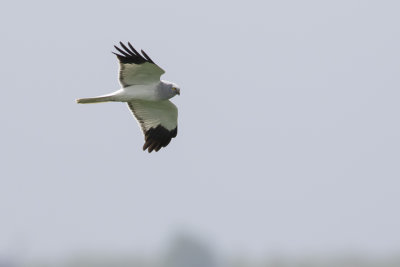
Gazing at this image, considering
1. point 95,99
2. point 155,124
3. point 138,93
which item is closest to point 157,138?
point 155,124

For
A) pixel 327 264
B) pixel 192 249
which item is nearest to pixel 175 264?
pixel 192 249

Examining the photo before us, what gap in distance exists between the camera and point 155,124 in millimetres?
26406

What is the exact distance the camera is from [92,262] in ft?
378

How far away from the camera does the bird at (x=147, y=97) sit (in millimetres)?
24453

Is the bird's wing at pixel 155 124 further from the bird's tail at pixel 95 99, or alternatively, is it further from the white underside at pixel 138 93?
the bird's tail at pixel 95 99

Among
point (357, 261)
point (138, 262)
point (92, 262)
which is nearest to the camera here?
point (357, 261)

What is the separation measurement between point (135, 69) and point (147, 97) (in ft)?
2.39

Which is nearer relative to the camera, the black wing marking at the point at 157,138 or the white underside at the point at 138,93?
the white underside at the point at 138,93

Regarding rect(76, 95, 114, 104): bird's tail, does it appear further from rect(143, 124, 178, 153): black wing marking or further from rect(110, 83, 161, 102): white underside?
rect(143, 124, 178, 153): black wing marking

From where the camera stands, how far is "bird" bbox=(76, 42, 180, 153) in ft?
80.2

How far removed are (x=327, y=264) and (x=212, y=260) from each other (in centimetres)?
3749

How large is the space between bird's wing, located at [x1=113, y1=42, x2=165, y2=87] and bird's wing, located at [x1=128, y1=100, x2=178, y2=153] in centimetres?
135

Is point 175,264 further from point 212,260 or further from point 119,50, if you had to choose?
point 119,50

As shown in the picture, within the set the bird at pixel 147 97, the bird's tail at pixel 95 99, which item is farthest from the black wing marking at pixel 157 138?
the bird's tail at pixel 95 99
